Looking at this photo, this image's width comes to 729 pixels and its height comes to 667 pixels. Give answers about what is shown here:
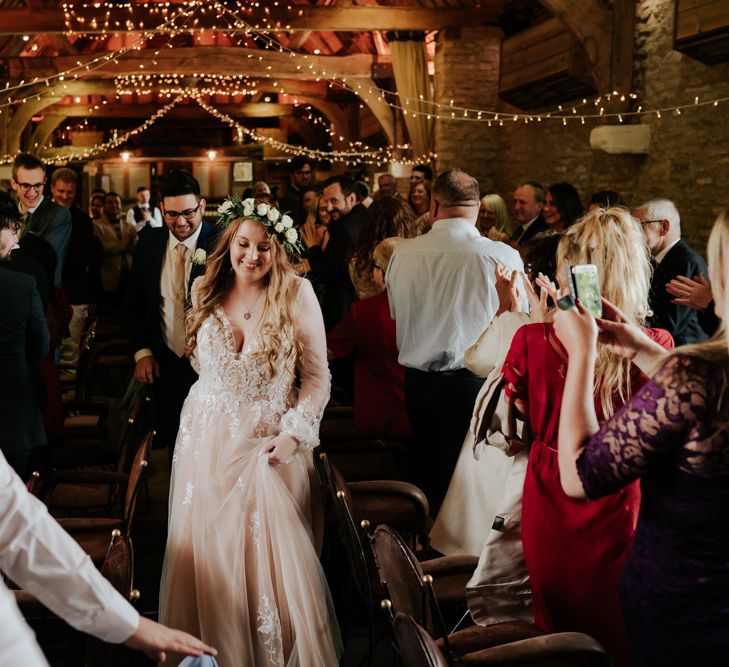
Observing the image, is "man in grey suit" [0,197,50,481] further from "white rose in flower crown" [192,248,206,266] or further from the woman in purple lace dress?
the woman in purple lace dress

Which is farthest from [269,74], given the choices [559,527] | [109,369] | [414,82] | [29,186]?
[559,527]

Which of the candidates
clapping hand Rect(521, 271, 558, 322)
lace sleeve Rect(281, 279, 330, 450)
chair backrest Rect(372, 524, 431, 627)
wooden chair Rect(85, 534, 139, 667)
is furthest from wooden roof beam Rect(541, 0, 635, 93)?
wooden chair Rect(85, 534, 139, 667)

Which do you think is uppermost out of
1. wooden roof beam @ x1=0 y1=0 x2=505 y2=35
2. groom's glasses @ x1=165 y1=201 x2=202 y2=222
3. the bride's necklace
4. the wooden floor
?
wooden roof beam @ x1=0 y1=0 x2=505 y2=35

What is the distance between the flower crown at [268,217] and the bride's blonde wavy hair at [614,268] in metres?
1.14

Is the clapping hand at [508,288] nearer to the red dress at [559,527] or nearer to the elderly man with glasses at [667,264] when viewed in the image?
the red dress at [559,527]

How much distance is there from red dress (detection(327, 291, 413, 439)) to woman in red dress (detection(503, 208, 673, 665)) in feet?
6.17

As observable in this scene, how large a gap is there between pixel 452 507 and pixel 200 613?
1.03 metres

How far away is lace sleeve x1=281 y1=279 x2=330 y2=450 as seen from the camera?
3242 mm

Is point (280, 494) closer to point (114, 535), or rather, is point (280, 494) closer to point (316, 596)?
point (316, 596)

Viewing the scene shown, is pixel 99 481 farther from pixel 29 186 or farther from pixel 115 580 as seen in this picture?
pixel 29 186

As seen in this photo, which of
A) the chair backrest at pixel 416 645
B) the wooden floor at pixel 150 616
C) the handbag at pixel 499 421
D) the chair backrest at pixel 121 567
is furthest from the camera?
the wooden floor at pixel 150 616

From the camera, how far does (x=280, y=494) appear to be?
313 centimetres

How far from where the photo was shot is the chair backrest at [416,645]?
1832mm

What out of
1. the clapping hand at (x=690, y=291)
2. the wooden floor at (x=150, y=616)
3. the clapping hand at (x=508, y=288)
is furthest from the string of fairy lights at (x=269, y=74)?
the wooden floor at (x=150, y=616)
